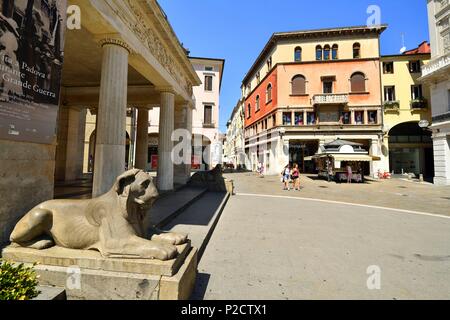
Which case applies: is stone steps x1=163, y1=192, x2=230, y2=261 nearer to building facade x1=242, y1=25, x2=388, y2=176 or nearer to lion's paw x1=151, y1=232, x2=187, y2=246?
lion's paw x1=151, y1=232, x2=187, y2=246

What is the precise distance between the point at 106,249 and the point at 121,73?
4.87 metres

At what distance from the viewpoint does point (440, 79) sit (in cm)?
2077

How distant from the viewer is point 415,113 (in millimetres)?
27203

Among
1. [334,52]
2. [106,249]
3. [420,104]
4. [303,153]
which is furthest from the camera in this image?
[303,153]

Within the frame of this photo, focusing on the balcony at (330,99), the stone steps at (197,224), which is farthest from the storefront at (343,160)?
the stone steps at (197,224)

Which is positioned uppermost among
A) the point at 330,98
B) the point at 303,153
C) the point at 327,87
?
the point at 327,87

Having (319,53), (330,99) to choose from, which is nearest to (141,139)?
(330,99)

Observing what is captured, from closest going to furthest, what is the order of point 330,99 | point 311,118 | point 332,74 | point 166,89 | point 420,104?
point 166,89 < point 420,104 < point 330,99 < point 332,74 < point 311,118

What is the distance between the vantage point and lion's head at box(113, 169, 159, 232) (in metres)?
2.73

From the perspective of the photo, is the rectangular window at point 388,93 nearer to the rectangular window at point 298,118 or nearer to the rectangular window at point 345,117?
the rectangular window at point 345,117

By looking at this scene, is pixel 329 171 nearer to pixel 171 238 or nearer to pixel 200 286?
pixel 200 286

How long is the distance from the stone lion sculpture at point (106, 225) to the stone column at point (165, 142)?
7.35m

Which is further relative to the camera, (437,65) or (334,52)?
(334,52)
